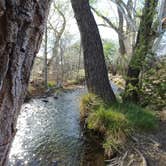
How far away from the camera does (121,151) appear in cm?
452

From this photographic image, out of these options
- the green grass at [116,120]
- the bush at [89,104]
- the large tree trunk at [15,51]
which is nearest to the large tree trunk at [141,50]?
the green grass at [116,120]

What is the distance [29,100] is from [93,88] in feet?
11.0

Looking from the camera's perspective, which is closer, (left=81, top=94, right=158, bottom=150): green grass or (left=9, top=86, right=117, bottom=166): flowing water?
(left=9, top=86, right=117, bottom=166): flowing water

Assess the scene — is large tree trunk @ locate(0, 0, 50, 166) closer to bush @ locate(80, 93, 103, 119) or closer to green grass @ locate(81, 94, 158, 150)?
green grass @ locate(81, 94, 158, 150)

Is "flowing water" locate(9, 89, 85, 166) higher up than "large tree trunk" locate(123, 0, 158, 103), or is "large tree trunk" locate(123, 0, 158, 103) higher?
"large tree trunk" locate(123, 0, 158, 103)

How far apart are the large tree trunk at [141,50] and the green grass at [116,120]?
0.45 metres

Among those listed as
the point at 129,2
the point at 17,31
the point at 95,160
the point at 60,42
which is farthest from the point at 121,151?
the point at 60,42

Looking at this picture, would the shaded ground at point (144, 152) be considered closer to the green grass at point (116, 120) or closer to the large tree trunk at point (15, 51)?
the green grass at point (116, 120)

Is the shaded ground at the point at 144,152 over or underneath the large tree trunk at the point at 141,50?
underneath

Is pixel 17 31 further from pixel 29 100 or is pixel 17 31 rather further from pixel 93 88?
pixel 29 100

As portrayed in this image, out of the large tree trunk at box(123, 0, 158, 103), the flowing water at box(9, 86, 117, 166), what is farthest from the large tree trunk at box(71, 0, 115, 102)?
the flowing water at box(9, 86, 117, 166)

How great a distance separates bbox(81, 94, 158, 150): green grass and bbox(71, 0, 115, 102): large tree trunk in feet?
0.81

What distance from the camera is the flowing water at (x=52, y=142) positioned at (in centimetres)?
456

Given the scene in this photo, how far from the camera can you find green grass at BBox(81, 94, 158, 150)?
4.85m
